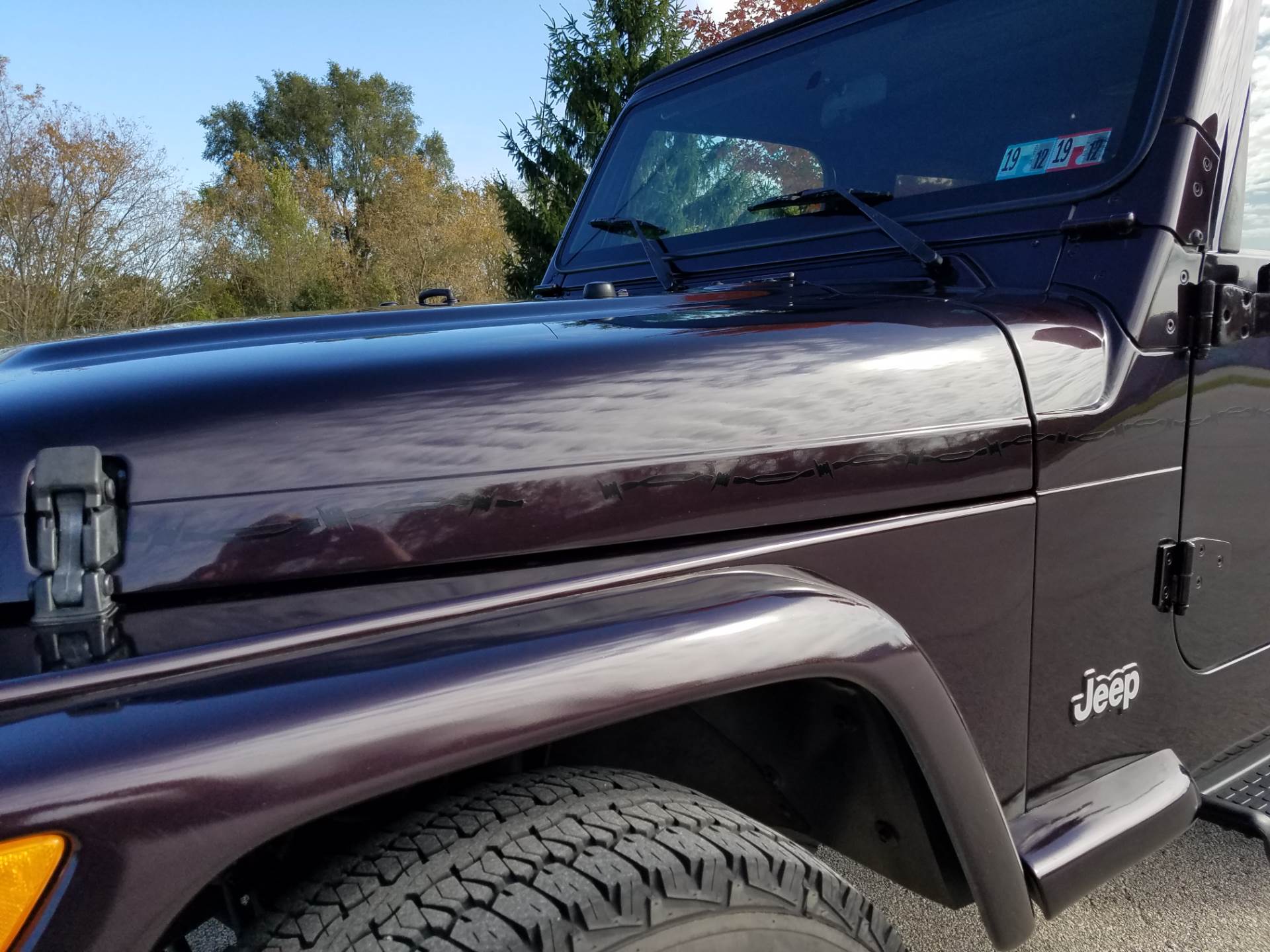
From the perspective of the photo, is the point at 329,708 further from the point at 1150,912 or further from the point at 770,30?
the point at 1150,912

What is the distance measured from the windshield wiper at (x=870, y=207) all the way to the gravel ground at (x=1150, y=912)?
48.1 inches

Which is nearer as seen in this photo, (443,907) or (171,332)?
(443,907)

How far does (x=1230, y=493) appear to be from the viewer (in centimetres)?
154

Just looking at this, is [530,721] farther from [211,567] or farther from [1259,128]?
[1259,128]

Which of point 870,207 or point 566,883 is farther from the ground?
point 870,207

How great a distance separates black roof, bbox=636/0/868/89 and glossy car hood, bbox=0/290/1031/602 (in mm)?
1078

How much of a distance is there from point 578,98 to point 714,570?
44.3 feet

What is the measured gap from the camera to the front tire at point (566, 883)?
2.77 ft

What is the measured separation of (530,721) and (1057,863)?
2.89 feet

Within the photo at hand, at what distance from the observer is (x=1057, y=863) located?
1.29m

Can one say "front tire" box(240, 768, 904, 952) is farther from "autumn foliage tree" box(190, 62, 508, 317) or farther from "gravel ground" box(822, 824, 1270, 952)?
"autumn foliage tree" box(190, 62, 508, 317)

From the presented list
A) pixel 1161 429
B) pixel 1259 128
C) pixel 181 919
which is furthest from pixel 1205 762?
pixel 181 919

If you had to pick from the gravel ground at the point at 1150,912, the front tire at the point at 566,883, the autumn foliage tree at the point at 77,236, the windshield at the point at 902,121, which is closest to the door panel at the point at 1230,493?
the windshield at the point at 902,121

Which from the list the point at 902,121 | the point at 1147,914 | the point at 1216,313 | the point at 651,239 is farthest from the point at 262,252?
the point at 1216,313
